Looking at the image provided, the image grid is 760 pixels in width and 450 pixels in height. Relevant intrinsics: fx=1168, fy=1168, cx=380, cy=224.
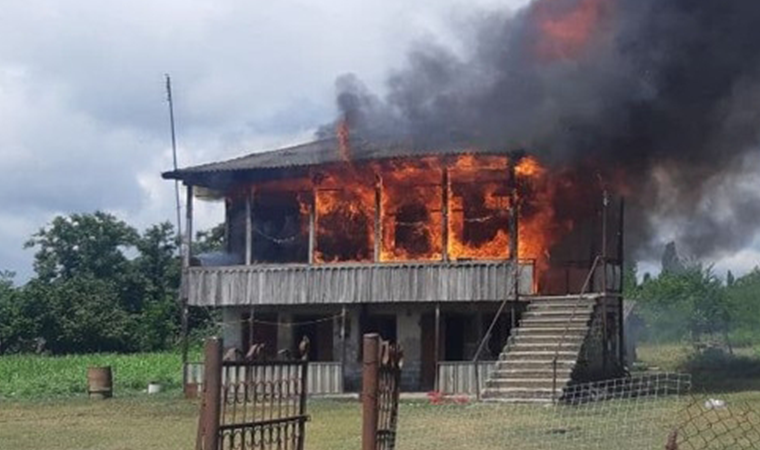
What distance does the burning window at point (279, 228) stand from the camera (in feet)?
105

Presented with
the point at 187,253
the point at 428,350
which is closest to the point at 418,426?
the point at 428,350

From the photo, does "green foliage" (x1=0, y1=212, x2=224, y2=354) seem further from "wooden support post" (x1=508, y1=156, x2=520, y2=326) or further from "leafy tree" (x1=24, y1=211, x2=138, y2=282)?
"wooden support post" (x1=508, y1=156, x2=520, y2=326)

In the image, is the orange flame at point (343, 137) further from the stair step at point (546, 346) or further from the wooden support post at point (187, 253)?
the stair step at point (546, 346)

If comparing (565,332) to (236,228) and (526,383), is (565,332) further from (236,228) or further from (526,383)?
(236,228)

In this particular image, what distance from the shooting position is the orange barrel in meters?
31.5

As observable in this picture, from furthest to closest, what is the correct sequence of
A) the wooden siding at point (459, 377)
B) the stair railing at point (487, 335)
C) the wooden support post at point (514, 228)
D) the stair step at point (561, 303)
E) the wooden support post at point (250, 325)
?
the wooden support post at point (250, 325) < the wooden support post at point (514, 228) < the wooden siding at point (459, 377) < the stair railing at point (487, 335) < the stair step at point (561, 303)

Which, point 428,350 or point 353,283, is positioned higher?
point 353,283

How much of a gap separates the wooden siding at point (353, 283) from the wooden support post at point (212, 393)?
2211cm

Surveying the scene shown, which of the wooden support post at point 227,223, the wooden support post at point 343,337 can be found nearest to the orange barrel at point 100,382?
the wooden support post at point 227,223

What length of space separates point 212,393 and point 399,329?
2539cm

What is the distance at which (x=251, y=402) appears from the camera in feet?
26.2

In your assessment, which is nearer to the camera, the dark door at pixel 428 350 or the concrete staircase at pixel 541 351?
the concrete staircase at pixel 541 351

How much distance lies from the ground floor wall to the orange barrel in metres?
3.49

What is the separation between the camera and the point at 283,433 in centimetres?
809
